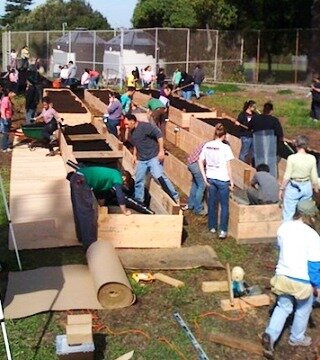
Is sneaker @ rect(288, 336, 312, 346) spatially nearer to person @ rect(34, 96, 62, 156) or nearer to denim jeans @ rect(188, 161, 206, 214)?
denim jeans @ rect(188, 161, 206, 214)

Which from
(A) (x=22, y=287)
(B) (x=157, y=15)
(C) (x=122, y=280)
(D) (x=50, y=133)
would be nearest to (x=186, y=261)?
(C) (x=122, y=280)

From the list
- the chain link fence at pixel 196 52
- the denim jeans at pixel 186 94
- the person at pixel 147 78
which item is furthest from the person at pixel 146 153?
the chain link fence at pixel 196 52

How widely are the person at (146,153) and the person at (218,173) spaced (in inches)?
28.5

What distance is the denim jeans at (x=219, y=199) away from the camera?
8.70m

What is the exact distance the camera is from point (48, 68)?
37.4 meters

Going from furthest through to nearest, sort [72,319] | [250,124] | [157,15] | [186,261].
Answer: [157,15] < [250,124] < [186,261] < [72,319]

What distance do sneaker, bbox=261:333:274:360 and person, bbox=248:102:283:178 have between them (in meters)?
5.58

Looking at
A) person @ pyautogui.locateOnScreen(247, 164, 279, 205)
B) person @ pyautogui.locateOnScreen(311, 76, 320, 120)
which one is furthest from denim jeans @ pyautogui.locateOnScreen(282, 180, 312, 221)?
person @ pyautogui.locateOnScreen(311, 76, 320, 120)

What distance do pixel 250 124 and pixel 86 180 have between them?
13.1 feet

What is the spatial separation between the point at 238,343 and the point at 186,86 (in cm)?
1964

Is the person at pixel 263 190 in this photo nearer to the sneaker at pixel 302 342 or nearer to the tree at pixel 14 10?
the sneaker at pixel 302 342

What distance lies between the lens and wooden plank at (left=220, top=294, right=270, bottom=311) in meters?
6.65

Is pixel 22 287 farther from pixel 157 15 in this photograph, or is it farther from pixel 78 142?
pixel 157 15

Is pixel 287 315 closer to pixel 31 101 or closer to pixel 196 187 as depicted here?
pixel 196 187
